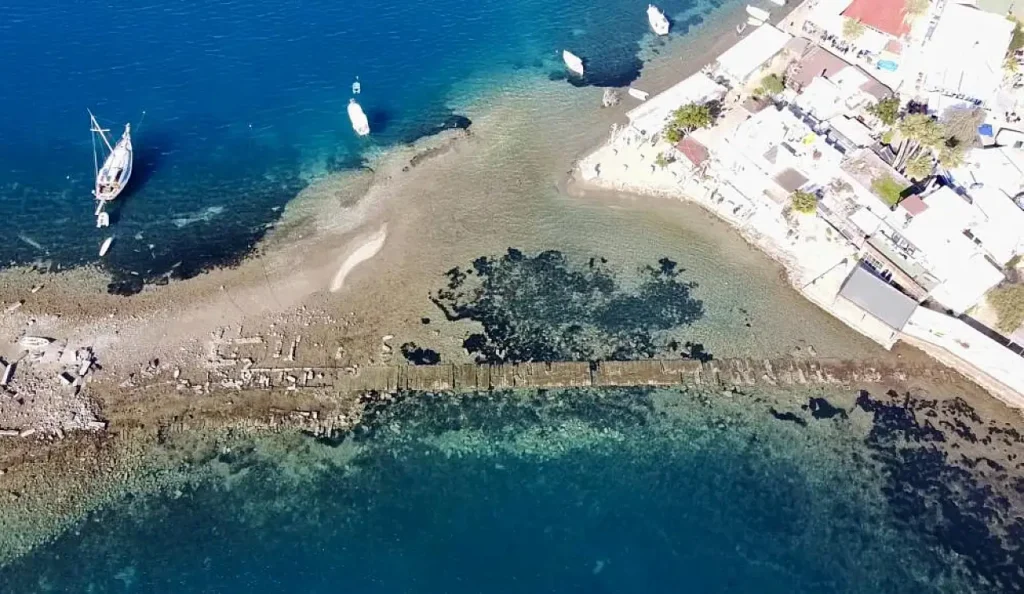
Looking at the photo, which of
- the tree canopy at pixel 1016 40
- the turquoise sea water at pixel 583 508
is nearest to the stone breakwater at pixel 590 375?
the turquoise sea water at pixel 583 508

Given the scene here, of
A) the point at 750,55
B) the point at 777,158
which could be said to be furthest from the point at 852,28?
the point at 777,158

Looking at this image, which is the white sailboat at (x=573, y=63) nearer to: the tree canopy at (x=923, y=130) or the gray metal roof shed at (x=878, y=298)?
the tree canopy at (x=923, y=130)

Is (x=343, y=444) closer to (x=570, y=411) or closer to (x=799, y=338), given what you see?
(x=570, y=411)

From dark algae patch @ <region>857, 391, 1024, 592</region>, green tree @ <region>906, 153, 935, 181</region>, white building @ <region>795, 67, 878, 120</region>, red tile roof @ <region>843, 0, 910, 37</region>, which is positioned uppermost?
red tile roof @ <region>843, 0, 910, 37</region>

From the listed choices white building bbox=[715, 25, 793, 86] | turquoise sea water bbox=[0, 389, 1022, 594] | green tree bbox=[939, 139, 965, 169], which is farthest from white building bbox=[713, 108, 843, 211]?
turquoise sea water bbox=[0, 389, 1022, 594]

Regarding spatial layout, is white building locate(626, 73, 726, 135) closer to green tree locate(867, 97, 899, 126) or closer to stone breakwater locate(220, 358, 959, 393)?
green tree locate(867, 97, 899, 126)

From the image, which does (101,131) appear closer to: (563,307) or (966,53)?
(563,307)
